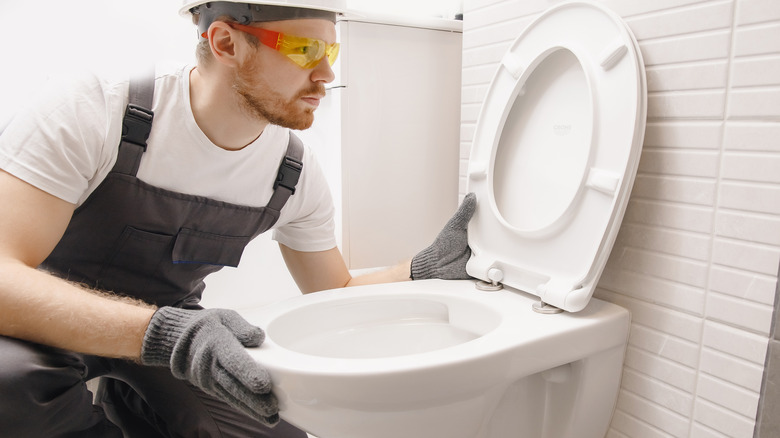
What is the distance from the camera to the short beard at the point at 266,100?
2.95 feet

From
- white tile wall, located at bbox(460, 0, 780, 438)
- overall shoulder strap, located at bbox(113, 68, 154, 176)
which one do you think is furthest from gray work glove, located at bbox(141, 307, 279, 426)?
white tile wall, located at bbox(460, 0, 780, 438)

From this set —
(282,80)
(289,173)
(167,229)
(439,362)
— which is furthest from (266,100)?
(439,362)

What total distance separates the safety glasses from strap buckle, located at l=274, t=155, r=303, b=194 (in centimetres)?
20

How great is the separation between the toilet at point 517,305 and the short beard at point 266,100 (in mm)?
307

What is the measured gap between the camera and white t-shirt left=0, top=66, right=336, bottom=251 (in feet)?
2.51

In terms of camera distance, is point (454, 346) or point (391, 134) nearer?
point (454, 346)

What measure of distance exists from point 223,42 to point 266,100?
0.37 feet

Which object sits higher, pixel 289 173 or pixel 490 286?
pixel 289 173

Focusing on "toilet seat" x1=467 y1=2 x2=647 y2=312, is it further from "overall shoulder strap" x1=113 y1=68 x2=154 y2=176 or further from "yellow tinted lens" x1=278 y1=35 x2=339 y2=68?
"overall shoulder strap" x1=113 y1=68 x2=154 y2=176

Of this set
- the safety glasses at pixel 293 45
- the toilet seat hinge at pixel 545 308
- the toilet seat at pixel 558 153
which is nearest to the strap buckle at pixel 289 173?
the safety glasses at pixel 293 45

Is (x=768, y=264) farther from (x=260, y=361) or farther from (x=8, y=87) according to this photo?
(x=8, y=87)

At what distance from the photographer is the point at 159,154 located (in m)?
0.88

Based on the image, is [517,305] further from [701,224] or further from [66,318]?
[66,318]

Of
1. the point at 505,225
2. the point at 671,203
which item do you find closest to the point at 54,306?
the point at 505,225
